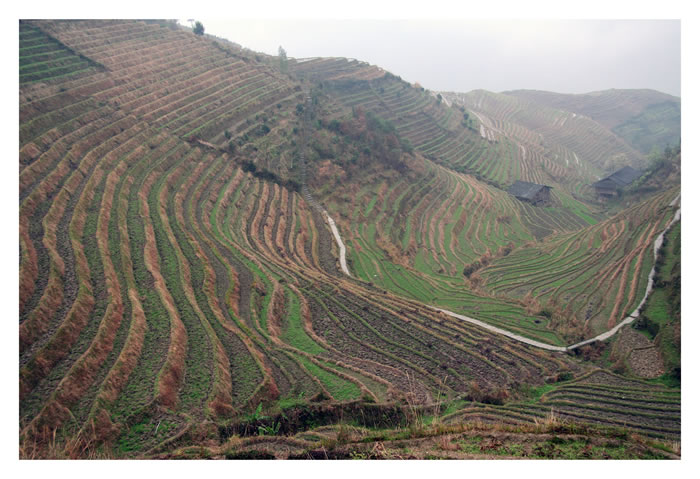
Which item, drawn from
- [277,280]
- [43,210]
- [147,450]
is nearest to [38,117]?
[43,210]

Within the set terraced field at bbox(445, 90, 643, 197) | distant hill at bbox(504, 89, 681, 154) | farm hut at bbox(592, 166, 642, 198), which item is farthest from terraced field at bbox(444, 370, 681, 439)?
distant hill at bbox(504, 89, 681, 154)

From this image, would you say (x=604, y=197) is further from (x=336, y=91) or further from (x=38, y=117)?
(x=38, y=117)

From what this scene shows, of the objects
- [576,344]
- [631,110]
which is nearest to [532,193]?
[576,344]

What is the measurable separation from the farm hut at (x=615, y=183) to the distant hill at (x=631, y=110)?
165 ft

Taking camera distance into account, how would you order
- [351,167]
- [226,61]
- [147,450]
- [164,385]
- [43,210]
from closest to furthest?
[147,450], [164,385], [43,210], [351,167], [226,61]

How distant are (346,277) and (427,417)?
13.9 meters

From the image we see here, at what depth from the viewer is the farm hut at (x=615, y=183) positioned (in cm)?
5538

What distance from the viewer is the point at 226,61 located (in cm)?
5378

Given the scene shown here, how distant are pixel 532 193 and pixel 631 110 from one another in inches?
3509

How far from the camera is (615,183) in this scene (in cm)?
5562

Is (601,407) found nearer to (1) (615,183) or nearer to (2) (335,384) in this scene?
(2) (335,384)

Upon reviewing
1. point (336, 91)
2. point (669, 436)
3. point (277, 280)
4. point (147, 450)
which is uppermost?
point (336, 91)

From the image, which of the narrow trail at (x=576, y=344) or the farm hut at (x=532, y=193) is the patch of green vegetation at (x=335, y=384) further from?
the farm hut at (x=532, y=193)

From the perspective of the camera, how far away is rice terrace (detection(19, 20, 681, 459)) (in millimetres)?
10914
